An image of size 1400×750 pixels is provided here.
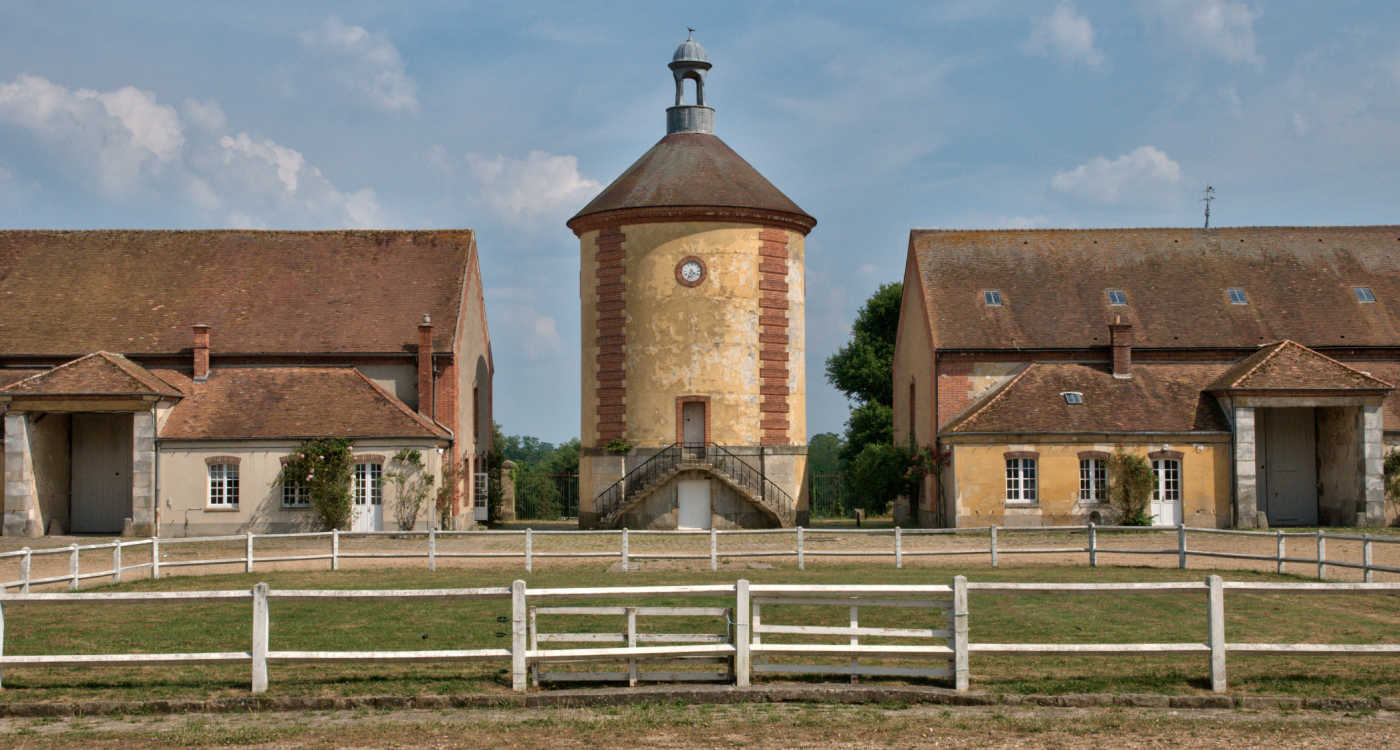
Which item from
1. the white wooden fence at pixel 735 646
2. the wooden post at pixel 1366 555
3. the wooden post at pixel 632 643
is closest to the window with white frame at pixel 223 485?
the white wooden fence at pixel 735 646

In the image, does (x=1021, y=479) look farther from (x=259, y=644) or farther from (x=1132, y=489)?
(x=259, y=644)

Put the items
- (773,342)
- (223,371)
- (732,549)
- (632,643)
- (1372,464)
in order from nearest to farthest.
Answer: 1. (632,643)
2. (732,549)
3. (1372,464)
4. (223,371)
5. (773,342)

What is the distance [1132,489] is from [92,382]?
24.3 meters

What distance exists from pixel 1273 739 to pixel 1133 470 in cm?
2422

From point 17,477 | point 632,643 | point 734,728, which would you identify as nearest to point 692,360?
point 17,477

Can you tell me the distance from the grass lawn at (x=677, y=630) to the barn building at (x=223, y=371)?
493 inches

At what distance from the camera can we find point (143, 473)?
33.7 meters

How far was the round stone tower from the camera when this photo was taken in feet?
119

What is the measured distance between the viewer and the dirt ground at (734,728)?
400 inches

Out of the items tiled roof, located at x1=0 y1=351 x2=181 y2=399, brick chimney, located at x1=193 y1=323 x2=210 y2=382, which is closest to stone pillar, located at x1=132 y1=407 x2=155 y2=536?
tiled roof, located at x1=0 y1=351 x2=181 y2=399

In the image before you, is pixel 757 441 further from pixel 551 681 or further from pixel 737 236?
pixel 551 681

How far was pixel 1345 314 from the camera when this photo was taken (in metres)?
37.8

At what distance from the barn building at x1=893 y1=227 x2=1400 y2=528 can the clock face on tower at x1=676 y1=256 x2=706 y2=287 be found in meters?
6.11

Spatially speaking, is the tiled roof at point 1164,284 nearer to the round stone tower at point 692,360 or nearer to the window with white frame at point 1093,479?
the window with white frame at point 1093,479
